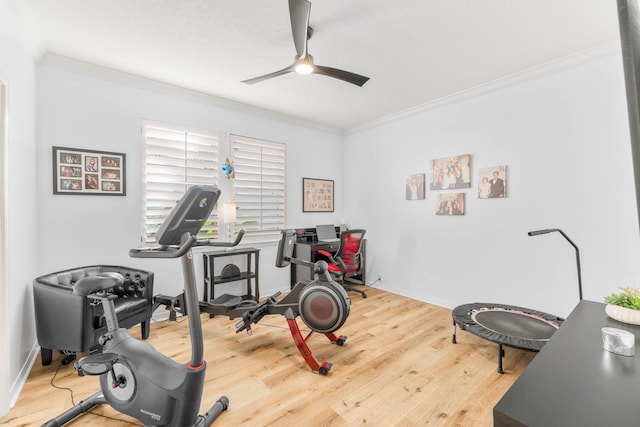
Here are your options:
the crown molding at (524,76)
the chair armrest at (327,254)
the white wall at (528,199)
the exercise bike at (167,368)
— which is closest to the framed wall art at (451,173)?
the white wall at (528,199)

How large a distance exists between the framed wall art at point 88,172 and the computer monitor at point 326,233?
8.57ft

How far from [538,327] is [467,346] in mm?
605

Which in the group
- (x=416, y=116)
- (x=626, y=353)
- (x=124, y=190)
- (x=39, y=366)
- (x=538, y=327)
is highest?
(x=416, y=116)

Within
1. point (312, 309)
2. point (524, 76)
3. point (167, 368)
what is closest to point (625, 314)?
point (312, 309)

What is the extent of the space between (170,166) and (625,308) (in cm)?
393

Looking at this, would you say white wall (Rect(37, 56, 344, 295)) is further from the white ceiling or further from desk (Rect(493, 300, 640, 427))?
desk (Rect(493, 300, 640, 427))

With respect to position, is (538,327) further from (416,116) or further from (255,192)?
(255,192)

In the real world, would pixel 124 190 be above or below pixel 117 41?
below

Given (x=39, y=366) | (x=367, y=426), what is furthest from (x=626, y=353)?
Result: (x=39, y=366)

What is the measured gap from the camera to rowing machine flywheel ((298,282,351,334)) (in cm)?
236

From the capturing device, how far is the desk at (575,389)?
0.68 m

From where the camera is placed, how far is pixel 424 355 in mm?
2598

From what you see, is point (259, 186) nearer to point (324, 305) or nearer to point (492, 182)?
point (324, 305)

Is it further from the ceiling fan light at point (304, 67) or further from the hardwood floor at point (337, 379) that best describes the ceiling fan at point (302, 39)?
the hardwood floor at point (337, 379)
